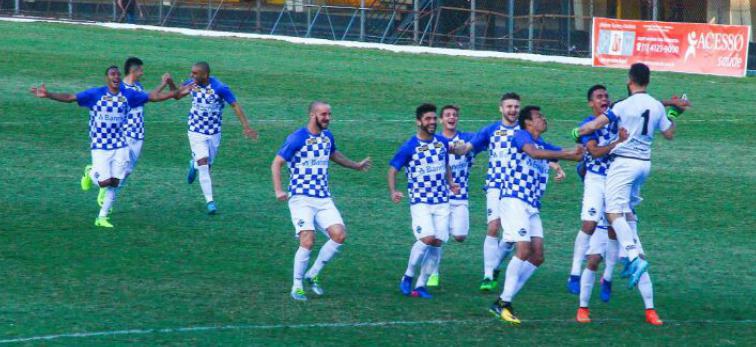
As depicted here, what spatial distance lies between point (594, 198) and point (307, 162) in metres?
2.92

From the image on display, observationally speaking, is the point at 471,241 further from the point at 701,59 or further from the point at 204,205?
the point at 701,59

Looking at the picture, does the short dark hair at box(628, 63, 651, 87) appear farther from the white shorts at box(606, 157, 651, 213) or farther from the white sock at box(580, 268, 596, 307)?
the white sock at box(580, 268, 596, 307)

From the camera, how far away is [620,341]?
10.1 metres

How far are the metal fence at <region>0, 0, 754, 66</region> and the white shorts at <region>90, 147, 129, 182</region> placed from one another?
20.2 metres

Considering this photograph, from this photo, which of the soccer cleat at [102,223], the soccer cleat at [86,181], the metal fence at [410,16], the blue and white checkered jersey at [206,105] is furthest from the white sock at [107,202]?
the metal fence at [410,16]

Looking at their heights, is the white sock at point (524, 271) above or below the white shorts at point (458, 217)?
below

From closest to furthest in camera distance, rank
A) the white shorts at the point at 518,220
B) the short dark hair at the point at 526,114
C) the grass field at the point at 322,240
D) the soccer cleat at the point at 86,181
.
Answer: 1. the grass field at the point at 322,240
2. the white shorts at the point at 518,220
3. the short dark hair at the point at 526,114
4. the soccer cleat at the point at 86,181

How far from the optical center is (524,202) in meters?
11.0

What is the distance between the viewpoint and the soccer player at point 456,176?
12.3 m

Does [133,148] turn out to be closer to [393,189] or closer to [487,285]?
[393,189]

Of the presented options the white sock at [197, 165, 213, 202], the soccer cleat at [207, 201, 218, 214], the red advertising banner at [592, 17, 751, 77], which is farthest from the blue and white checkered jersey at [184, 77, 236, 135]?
the red advertising banner at [592, 17, 751, 77]

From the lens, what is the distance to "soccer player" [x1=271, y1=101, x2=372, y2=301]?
37.7 feet

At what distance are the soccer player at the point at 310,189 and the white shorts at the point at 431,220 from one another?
0.76 meters

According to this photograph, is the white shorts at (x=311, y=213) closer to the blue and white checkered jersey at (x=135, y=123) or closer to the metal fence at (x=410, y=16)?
the blue and white checkered jersey at (x=135, y=123)
